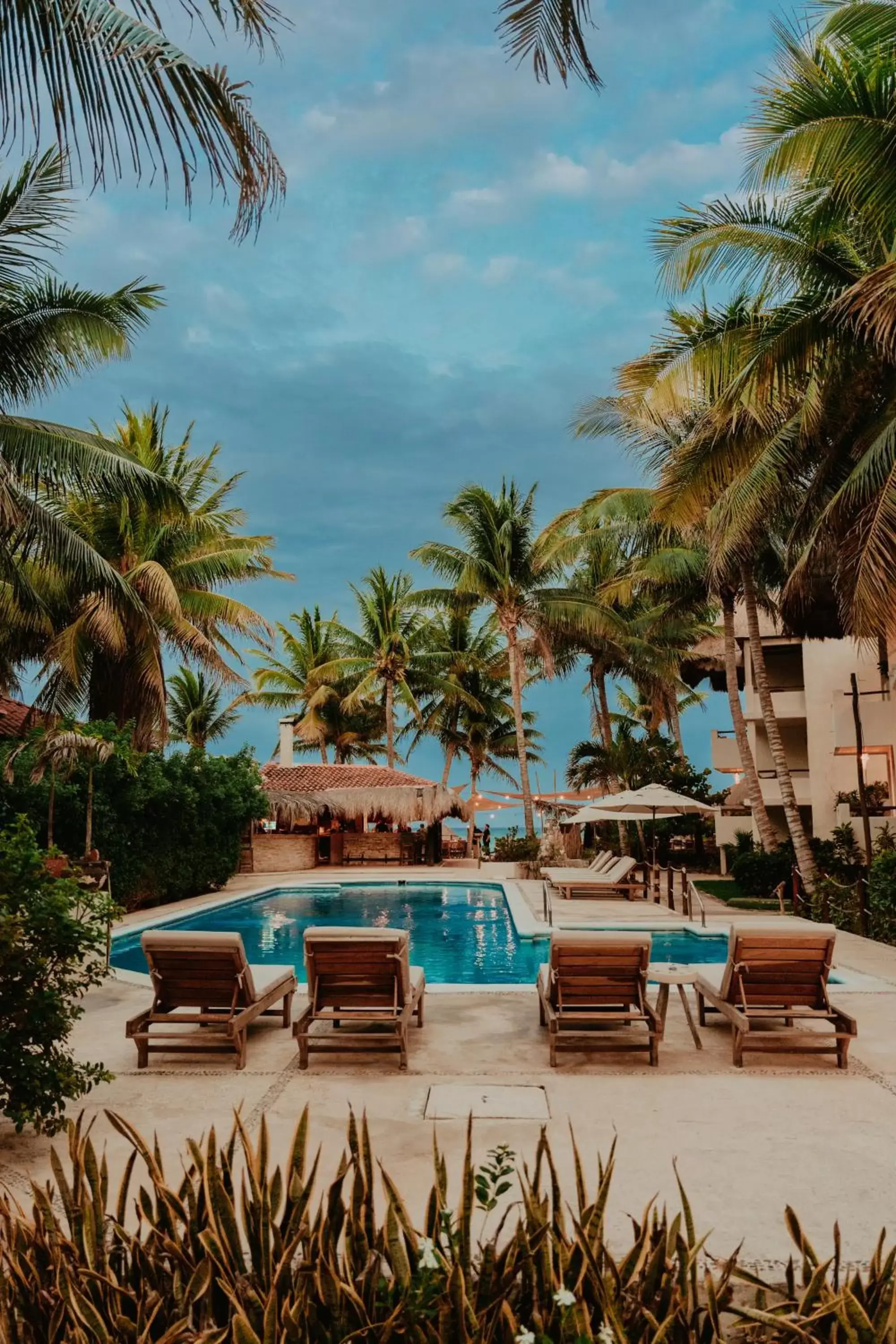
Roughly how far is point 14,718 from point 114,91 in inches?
676

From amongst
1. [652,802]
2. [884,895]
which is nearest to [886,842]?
[884,895]

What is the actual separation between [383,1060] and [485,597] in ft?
68.4

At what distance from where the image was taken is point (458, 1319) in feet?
6.88

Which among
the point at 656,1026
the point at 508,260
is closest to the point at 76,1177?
the point at 656,1026

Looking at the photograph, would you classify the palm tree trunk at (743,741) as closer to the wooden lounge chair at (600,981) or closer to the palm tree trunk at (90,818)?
the palm tree trunk at (90,818)

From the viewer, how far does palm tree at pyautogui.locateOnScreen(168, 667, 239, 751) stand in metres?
38.8

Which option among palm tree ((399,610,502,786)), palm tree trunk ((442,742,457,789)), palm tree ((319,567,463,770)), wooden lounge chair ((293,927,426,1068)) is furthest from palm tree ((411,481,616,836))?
wooden lounge chair ((293,927,426,1068))

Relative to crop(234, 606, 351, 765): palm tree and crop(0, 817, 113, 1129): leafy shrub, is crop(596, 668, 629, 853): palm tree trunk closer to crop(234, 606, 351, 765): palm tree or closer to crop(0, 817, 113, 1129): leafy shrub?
crop(234, 606, 351, 765): palm tree

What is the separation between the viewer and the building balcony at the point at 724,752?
87.2 ft

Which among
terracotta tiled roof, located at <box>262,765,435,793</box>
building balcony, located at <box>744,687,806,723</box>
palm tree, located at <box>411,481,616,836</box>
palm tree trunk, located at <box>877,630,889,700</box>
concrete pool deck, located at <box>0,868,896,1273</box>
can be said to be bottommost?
concrete pool deck, located at <box>0,868,896,1273</box>

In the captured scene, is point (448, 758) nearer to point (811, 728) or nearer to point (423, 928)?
point (811, 728)

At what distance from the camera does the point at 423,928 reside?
15.6m

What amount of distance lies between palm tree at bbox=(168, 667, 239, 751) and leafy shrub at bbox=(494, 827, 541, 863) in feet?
52.6

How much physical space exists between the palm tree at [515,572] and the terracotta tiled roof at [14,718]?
37.6ft
